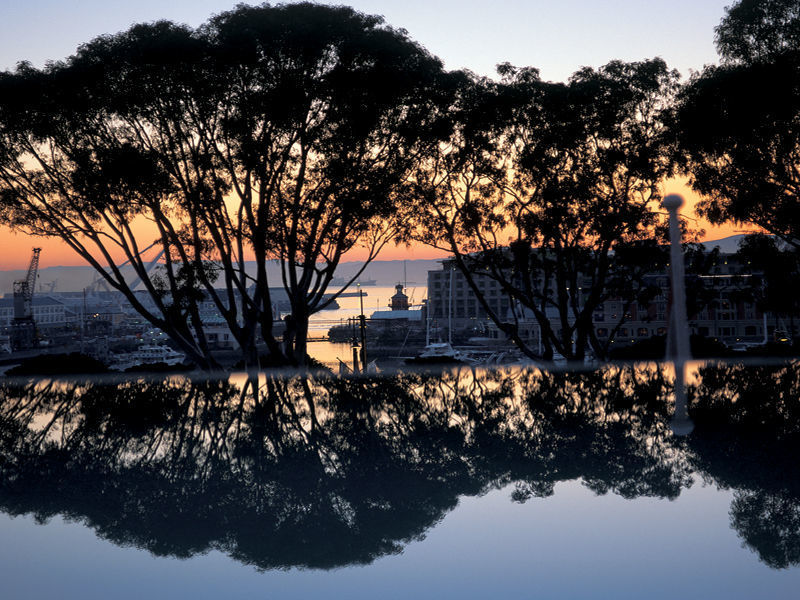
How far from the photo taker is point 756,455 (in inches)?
263

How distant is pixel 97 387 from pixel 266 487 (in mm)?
10398

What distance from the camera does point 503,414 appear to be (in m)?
9.54

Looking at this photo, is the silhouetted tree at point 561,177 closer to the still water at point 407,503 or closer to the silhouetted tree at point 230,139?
the silhouetted tree at point 230,139

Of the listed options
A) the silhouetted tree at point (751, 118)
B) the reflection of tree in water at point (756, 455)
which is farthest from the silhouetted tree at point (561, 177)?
the reflection of tree in water at point (756, 455)

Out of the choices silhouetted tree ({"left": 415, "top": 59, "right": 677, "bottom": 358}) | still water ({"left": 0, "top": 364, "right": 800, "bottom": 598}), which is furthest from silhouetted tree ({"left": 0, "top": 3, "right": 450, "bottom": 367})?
still water ({"left": 0, "top": 364, "right": 800, "bottom": 598})

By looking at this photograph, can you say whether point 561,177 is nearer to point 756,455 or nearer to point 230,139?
point 230,139

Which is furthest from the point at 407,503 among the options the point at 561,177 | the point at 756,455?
the point at 561,177

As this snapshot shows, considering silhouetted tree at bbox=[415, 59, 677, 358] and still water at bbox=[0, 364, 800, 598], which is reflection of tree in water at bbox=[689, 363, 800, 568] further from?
silhouetted tree at bbox=[415, 59, 677, 358]

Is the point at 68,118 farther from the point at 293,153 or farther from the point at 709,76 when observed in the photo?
the point at 709,76

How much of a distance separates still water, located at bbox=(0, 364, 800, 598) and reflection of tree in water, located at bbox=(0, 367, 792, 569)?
29mm

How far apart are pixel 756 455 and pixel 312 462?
4.31m

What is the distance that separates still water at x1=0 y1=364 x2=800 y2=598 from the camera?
414cm

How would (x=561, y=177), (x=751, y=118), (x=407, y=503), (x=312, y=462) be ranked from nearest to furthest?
(x=407, y=503)
(x=312, y=462)
(x=751, y=118)
(x=561, y=177)

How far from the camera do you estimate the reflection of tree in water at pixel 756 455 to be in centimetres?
465
